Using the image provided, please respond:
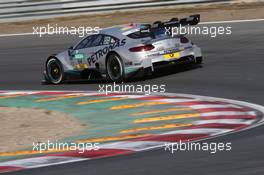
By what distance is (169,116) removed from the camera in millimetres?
12055

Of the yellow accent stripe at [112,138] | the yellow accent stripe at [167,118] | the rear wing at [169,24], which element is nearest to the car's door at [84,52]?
the rear wing at [169,24]

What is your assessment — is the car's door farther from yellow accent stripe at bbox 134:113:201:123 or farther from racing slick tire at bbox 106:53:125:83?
yellow accent stripe at bbox 134:113:201:123

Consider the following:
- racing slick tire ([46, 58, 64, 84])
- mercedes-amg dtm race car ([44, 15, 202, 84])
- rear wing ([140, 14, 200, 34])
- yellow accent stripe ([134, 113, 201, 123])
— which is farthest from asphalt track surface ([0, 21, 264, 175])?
yellow accent stripe ([134, 113, 201, 123])

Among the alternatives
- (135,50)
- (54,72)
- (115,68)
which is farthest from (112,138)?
(54,72)

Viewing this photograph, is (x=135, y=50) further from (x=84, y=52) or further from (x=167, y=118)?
(x=167, y=118)

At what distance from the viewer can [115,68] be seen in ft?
53.8

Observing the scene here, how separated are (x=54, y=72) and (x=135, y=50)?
2.66 m

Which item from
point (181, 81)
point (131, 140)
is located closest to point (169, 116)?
point (131, 140)

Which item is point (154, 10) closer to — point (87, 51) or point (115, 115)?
point (87, 51)

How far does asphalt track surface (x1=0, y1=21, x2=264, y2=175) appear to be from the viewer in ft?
26.0

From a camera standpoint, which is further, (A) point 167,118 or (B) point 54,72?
(B) point 54,72

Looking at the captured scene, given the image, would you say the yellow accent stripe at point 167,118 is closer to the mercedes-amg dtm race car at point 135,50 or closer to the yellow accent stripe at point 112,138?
the yellow accent stripe at point 112,138

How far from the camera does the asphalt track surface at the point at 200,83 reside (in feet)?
26.0

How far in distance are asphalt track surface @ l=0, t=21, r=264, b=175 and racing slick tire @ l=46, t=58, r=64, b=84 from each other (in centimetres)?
29
